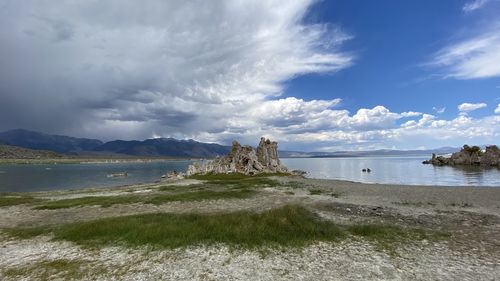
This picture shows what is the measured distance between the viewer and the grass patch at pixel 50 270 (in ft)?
49.4

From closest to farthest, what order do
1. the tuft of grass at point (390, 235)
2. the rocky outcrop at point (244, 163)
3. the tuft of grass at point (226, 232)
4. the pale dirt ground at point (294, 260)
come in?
the pale dirt ground at point (294, 260) → the tuft of grass at point (390, 235) → the tuft of grass at point (226, 232) → the rocky outcrop at point (244, 163)

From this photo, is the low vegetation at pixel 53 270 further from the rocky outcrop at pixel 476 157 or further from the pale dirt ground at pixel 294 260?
the rocky outcrop at pixel 476 157

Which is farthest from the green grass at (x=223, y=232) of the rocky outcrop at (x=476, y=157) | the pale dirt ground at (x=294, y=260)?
→ the rocky outcrop at (x=476, y=157)

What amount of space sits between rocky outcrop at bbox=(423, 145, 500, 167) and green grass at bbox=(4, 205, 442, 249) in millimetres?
168480

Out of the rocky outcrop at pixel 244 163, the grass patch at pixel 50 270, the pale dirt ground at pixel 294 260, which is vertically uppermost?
the rocky outcrop at pixel 244 163

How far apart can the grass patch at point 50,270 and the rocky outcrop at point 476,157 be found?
18384cm

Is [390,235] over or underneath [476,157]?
underneath

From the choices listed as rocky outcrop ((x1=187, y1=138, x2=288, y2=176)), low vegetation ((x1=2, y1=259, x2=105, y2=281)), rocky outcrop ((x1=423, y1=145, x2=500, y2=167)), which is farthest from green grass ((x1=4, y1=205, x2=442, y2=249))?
rocky outcrop ((x1=423, y1=145, x2=500, y2=167))

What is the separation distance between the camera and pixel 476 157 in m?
172

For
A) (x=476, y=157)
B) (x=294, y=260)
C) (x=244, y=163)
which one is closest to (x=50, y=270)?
Result: (x=294, y=260)

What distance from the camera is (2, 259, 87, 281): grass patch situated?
49.4 ft

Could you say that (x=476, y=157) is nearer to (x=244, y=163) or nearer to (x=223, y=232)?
(x=244, y=163)

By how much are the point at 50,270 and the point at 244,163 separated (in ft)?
293

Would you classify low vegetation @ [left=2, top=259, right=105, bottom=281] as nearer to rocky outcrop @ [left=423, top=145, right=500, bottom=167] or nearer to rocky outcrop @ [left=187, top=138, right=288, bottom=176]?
rocky outcrop @ [left=187, top=138, right=288, bottom=176]
